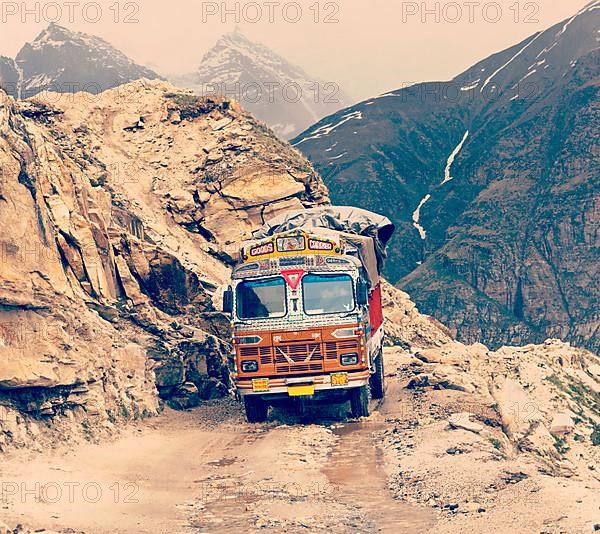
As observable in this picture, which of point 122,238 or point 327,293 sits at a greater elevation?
point 122,238

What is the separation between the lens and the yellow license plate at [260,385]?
21.7 m

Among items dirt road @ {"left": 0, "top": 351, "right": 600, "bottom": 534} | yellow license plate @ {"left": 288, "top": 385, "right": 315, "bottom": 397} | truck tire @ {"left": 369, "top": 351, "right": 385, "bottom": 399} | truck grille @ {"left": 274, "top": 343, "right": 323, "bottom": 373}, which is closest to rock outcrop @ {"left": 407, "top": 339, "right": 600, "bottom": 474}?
truck tire @ {"left": 369, "top": 351, "right": 385, "bottom": 399}

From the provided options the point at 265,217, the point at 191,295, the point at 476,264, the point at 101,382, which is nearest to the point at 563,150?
the point at 476,264

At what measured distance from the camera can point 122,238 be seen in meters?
27.8

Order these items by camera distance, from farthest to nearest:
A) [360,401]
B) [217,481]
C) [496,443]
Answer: [360,401], [496,443], [217,481]

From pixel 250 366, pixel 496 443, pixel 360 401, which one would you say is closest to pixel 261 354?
pixel 250 366

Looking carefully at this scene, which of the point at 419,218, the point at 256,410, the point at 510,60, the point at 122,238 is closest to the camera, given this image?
the point at 256,410

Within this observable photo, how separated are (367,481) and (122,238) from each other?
13.3 metres

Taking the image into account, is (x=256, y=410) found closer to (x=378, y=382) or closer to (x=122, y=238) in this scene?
(x=378, y=382)

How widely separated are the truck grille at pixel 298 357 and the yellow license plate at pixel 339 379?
0.36m

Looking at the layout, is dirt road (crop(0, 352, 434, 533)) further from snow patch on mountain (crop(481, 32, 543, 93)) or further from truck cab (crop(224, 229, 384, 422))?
snow patch on mountain (crop(481, 32, 543, 93))

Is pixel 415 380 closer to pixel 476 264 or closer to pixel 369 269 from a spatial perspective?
pixel 369 269

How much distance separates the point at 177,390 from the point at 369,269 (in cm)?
617

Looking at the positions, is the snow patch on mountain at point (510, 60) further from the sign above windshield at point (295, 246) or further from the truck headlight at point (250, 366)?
the truck headlight at point (250, 366)
